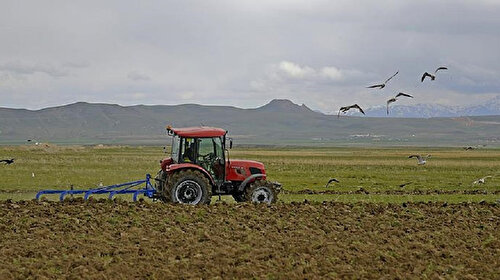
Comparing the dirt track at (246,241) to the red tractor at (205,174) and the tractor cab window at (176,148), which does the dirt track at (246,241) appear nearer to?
the red tractor at (205,174)

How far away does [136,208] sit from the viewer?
64.7ft

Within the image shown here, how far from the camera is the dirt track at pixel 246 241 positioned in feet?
41.8

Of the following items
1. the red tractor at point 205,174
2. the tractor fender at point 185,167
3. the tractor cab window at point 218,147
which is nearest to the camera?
the tractor fender at point 185,167

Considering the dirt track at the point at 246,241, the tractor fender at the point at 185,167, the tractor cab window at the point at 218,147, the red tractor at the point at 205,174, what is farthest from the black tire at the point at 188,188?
the tractor cab window at the point at 218,147

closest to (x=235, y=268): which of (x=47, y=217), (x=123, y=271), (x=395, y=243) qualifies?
(x=123, y=271)

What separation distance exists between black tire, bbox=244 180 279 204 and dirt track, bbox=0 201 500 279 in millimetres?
929

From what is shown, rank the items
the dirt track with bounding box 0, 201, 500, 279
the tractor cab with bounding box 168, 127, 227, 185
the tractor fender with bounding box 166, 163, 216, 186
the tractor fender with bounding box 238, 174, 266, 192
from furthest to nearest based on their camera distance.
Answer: the tractor fender with bounding box 238, 174, 266, 192 → the tractor cab with bounding box 168, 127, 227, 185 → the tractor fender with bounding box 166, 163, 216, 186 → the dirt track with bounding box 0, 201, 500, 279

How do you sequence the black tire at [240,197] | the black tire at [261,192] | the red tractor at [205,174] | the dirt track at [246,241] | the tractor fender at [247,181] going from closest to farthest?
the dirt track at [246,241]
the red tractor at [205,174]
the tractor fender at [247,181]
the black tire at [261,192]
the black tire at [240,197]

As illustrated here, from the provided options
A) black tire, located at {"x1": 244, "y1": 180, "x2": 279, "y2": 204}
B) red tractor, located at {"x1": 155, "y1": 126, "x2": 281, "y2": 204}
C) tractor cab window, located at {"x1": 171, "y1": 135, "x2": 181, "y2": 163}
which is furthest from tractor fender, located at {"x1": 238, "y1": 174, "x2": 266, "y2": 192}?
tractor cab window, located at {"x1": 171, "y1": 135, "x2": 181, "y2": 163}

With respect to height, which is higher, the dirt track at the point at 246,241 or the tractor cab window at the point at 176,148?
the tractor cab window at the point at 176,148

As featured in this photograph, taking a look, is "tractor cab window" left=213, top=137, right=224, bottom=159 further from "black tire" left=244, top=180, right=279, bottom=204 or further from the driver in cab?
"black tire" left=244, top=180, right=279, bottom=204

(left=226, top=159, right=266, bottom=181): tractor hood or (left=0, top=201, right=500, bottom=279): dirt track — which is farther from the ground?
(left=226, top=159, right=266, bottom=181): tractor hood

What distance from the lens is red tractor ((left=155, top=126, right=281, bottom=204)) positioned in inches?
814

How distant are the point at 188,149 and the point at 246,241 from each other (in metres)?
6.10
